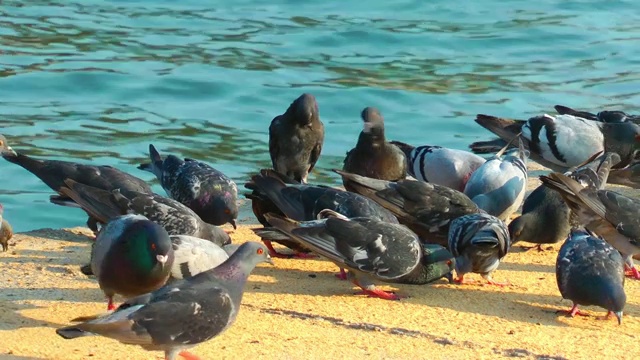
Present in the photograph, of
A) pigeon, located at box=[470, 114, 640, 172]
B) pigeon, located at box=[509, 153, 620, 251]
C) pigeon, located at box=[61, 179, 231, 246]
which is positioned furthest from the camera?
pigeon, located at box=[470, 114, 640, 172]

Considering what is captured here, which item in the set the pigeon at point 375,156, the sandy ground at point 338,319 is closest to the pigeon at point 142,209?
the sandy ground at point 338,319

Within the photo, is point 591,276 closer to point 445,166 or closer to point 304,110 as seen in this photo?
point 445,166

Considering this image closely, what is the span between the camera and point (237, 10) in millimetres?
18812

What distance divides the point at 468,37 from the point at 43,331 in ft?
41.8

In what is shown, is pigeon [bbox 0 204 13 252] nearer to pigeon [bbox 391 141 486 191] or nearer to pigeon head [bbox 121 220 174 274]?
pigeon head [bbox 121 220 174 274]

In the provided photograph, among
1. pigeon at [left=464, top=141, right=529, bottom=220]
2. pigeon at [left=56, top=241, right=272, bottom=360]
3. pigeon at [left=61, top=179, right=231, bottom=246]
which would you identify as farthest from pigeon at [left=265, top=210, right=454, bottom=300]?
pigeon at [left=464, top=141, right=529, bottom=220]

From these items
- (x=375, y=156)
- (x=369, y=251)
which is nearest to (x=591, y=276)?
(x=369, y=251)

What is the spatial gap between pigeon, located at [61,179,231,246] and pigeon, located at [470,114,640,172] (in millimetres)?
4011

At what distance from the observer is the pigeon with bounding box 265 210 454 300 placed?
721 cm

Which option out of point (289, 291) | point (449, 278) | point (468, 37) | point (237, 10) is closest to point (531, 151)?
point (449, 278)

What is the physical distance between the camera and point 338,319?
6.71m

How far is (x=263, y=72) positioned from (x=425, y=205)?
307 inches

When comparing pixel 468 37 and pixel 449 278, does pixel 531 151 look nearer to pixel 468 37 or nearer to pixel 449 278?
pixel 449 278

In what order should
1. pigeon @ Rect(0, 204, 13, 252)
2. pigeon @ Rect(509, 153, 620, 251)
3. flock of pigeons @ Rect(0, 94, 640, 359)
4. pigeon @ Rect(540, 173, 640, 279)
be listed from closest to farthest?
flock of pigeons @ Rect(0, 94, 640, 359)
pigeon @ Rect(540, 173, 640, 279)
pigeon @ Rect(0, 204, 13, 252)
pigeon @ Rect(509, 153, 620, 251)
